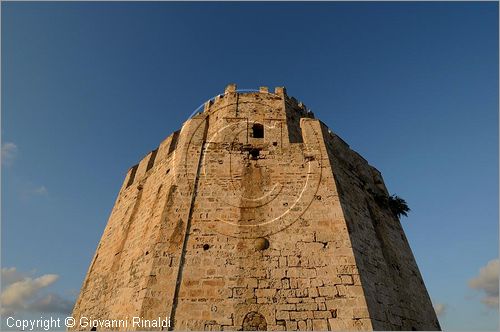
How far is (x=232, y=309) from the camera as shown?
6602 millimetres

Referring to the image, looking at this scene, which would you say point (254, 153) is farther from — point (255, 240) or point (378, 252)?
point (378, 252)

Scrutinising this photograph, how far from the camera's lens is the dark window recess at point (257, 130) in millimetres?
10094

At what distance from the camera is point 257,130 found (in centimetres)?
1024

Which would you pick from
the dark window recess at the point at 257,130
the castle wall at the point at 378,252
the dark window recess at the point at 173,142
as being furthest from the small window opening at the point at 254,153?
the dark window recess at the point at 173,142

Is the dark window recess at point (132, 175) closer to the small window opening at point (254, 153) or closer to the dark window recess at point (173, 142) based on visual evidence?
the dark window recess at point (173, 142)

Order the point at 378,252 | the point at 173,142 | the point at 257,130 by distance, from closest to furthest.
→ the point at 378,252 → the point at 257,130 → the point at 173,142

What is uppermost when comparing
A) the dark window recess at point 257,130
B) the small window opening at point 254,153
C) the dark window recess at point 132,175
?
the dark window recess at point 132,175

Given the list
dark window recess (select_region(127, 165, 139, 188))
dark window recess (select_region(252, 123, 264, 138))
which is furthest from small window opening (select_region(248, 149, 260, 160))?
dark window recess (select_region(127, 165, 139, 188))

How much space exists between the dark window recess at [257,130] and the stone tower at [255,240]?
0.04 m

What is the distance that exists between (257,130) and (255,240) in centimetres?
394

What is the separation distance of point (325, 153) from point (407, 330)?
501 cm

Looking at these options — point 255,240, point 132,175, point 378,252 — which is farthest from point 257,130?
point 132,175

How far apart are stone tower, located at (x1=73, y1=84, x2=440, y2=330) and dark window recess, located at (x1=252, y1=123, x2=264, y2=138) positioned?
0.04 m

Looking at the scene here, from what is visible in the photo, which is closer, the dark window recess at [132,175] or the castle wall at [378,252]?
the castle wall at [378,252]
